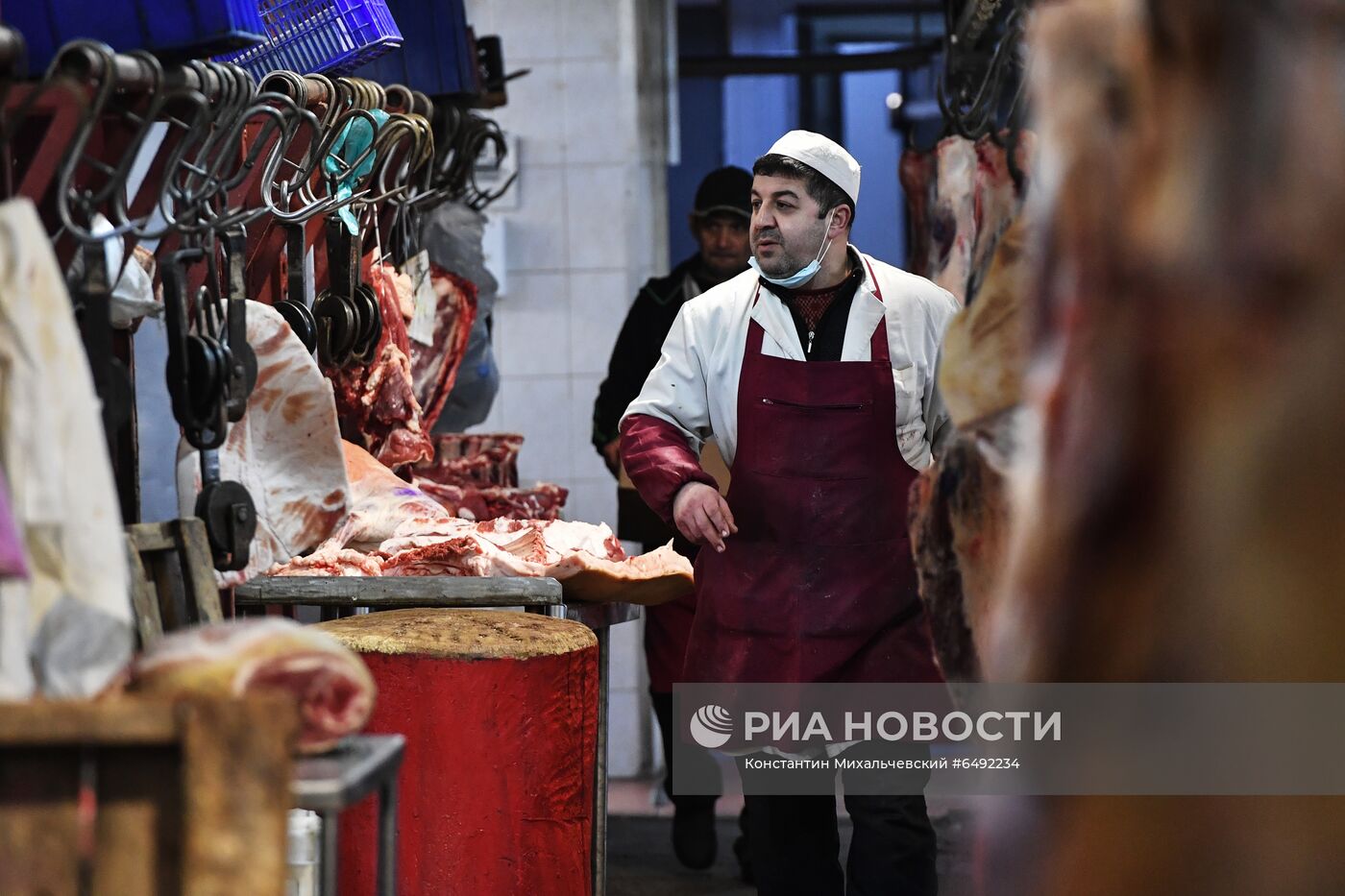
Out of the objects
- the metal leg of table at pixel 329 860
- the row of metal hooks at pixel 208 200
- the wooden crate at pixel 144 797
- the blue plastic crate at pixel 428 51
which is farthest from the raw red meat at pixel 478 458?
the wooden crate at pixel 144 797

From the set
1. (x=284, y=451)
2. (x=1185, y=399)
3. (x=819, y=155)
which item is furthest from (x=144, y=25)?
(x=1185, y=399)

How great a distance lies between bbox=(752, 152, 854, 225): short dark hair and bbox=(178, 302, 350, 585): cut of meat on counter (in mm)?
1020

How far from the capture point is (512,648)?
3.25 metres

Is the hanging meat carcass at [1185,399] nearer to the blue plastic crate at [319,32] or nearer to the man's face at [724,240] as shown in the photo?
the blue plastic crate at [319,32]

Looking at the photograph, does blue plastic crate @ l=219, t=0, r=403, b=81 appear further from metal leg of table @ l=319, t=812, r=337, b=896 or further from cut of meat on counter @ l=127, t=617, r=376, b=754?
cut of meat on counter @ l=127, t=617, r=376, b=754

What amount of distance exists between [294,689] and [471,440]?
323 cm

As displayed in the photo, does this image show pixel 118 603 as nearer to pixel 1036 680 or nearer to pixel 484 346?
pixel 1036 680

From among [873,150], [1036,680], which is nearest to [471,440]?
[873,150]

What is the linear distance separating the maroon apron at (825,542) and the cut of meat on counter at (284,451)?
819 mm

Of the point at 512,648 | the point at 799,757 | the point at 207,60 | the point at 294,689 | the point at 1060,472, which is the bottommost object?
the point at 799,757

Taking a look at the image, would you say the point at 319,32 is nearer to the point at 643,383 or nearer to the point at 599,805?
the point at 643,383

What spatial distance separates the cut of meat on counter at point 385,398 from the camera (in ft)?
14.3

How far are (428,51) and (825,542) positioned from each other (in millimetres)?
2388

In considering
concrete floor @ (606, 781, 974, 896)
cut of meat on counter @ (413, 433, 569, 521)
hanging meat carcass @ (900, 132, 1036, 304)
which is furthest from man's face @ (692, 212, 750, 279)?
concrete floor @ (606, 781, 974, 896)
